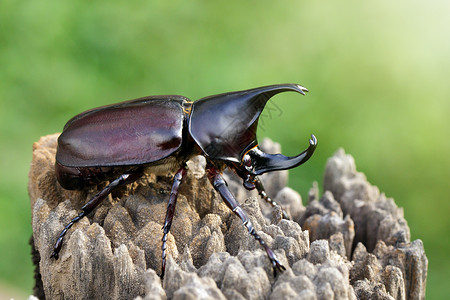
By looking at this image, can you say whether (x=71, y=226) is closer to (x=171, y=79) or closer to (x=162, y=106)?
(x=162, y=106)

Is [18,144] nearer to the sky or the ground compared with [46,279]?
nearer to the ground

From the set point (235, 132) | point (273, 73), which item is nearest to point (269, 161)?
point (235, 132)

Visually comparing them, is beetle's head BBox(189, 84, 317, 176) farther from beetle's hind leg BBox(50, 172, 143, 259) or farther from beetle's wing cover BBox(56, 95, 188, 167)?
beetle's hind leg BBox(50, 172, 143, 259)

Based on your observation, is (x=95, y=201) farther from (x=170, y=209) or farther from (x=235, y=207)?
(x=235, y=207)

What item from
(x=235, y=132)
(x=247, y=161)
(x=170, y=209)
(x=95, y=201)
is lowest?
(x=95, y=201)

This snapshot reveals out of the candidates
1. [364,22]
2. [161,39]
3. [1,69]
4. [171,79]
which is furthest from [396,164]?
[1,69]

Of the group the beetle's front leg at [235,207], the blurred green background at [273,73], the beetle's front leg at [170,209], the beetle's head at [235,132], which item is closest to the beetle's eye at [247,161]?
the beetle's head at [235,132]

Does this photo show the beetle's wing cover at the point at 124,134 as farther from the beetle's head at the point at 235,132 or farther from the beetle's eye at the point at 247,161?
the beetle's eye at the point at 247,161
